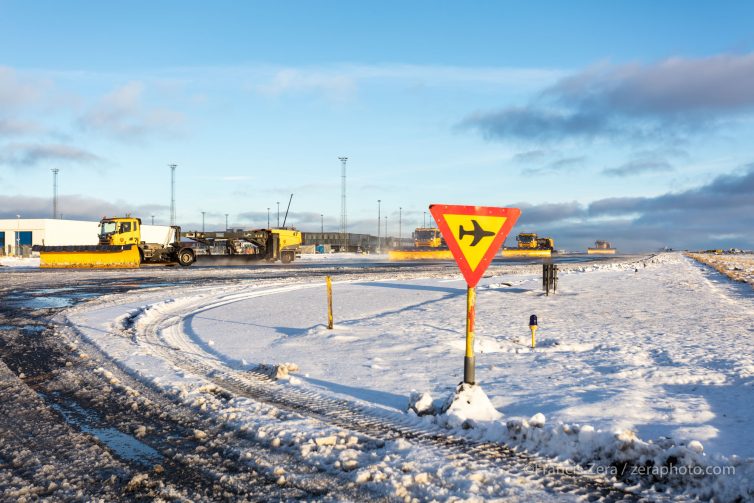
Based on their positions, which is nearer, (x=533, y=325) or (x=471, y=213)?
(x=471, y=213)

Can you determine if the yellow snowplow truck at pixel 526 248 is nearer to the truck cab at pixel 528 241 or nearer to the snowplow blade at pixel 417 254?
the truck cab at pixel 528 241

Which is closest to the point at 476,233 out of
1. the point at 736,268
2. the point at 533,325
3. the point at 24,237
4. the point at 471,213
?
the point at 471,213

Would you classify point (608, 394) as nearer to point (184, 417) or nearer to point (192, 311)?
point (184, 417)

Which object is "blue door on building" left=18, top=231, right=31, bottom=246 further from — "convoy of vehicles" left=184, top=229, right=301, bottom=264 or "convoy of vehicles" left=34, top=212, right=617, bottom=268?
"convoy of vehicles" left=184, top=229, right=301, bottom=264

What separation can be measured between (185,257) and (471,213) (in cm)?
3515

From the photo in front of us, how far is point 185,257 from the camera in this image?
1480 inches

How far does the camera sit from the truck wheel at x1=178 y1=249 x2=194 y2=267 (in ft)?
123

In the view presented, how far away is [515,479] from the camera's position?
12.3 feet

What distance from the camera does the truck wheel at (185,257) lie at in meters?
37.3

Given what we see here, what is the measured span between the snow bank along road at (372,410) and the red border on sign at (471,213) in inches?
49.5

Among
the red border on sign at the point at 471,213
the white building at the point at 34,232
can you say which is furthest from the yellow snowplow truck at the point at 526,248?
the red border on sign at the point at 471,213

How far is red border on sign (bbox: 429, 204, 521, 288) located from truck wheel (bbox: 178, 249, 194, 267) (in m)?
34.9

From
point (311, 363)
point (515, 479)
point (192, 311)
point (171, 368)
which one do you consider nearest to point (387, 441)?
point (515, 479)

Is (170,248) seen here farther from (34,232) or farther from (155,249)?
(34,232)
